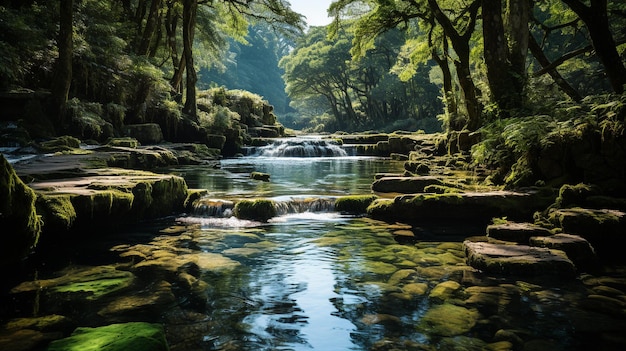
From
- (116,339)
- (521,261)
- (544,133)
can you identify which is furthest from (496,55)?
(116,339)

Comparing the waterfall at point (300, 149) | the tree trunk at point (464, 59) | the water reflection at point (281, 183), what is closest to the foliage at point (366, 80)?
the waterfall at point (300, 149)

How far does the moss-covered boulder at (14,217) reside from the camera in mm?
3121

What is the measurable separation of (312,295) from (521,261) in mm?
2337

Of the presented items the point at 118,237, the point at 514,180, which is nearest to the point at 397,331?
the point at 118,237

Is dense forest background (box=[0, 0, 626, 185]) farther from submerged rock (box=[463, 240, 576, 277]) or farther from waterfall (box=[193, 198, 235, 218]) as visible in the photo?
waterfall (box=[193, 198, 235, 218])

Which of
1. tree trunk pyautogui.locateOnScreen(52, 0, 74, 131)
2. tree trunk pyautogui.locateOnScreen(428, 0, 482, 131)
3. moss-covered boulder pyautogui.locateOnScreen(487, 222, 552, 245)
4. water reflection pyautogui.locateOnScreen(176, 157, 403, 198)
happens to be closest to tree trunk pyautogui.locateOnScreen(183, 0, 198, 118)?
water reflection pyautogui.locateOnScreen(176, 157, 403, 198)

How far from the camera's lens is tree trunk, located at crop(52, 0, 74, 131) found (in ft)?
42.0

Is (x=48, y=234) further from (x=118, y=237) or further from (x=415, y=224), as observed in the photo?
(x=415, y=224)

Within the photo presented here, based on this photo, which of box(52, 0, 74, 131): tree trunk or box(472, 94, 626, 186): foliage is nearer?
box(472, 94, 626, 186): foliage

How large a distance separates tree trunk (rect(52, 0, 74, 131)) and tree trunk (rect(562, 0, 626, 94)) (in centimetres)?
1372

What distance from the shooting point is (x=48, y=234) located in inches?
192

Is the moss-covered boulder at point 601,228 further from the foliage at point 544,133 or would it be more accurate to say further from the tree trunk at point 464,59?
the tree trunk at point 464,59

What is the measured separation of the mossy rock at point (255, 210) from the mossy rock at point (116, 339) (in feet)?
15.5

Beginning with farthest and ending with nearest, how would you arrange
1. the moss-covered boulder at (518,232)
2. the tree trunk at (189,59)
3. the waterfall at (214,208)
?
the tree trunk at (189,59) < the waterfall at (214,208) < the moss-covered boulder at (518,232)
